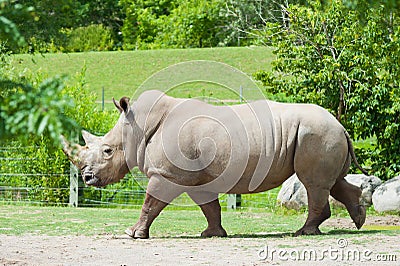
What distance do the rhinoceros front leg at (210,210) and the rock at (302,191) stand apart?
163 inches

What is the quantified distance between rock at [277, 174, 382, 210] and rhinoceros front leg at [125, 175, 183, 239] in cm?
473

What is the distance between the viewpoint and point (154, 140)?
9.98 m

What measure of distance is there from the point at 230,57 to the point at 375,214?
26.0m

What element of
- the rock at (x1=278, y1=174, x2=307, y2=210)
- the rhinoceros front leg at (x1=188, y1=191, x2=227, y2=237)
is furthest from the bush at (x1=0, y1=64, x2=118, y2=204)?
the rhinoceros front leg at (x1=188, y1=191, x2=227, y2=237)

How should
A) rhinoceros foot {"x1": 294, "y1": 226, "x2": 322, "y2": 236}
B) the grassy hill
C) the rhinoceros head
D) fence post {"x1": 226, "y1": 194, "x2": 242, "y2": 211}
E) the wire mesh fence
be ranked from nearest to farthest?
rhinoceros foot {"x1": 294, "y1": 226, "x2": 322, "y2": 236}
the rhinoceros head
fence post {"x1": 226, "y1": 194, "x2": 242, "y2": 211}
the wire mesh fence
the grassy hill

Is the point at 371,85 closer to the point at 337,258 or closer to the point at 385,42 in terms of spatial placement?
the point at 385,42

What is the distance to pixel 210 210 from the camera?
402 inches

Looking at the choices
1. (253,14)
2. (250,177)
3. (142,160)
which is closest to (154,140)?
(142,160)

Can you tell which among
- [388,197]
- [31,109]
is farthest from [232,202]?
[31,109]

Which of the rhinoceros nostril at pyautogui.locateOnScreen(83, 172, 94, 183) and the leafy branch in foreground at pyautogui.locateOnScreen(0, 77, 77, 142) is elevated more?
the leafy branch in foreground at pyautogui.locateOnScreen(0, 77, 77, 142)

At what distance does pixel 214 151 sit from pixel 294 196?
4.72m

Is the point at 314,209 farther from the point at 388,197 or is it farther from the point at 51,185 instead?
the point at 51,185

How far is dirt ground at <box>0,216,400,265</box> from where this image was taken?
25.7 feet

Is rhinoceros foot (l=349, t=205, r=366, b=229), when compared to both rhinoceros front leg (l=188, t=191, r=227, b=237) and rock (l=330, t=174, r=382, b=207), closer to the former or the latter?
rhinoceros front leg (l=188, t=191, r=227, b=237)
